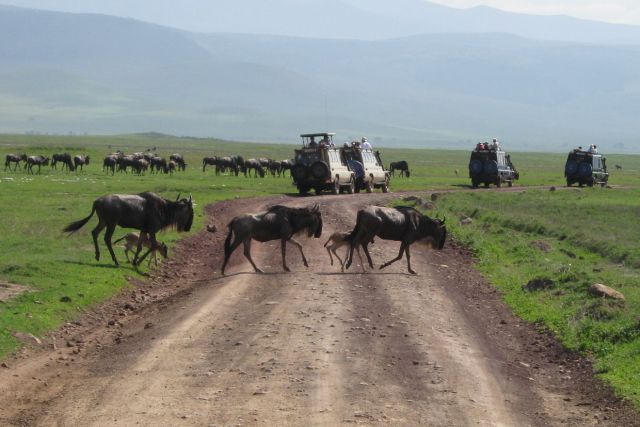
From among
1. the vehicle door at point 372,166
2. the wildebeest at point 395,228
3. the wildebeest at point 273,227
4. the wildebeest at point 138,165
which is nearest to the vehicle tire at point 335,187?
the vehicle door at point 372,166

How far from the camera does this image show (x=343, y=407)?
11367 millimetres

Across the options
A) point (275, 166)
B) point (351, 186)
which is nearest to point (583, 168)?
point (351, 186)

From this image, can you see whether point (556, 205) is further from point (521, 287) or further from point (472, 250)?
point (521, 287)

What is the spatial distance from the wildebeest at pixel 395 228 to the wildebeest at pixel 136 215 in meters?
4.14

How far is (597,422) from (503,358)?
3130mm

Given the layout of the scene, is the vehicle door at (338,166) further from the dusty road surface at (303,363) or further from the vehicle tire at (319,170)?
the dusty road surface at (303,363)

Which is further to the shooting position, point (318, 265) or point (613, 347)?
point (318, 265)

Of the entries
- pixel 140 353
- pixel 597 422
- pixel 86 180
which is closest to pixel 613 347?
pixel 597 422

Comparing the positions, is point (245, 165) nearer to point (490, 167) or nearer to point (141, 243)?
point (490, 167)

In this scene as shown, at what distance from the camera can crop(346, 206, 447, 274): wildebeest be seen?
2242cm

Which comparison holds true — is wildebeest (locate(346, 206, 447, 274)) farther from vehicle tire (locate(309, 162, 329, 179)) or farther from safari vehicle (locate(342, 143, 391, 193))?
safari vehicle (locate(342, 143, 391, 193))

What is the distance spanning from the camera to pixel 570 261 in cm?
2578

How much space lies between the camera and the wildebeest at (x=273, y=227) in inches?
869

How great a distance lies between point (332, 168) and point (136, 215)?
25.5 meters
